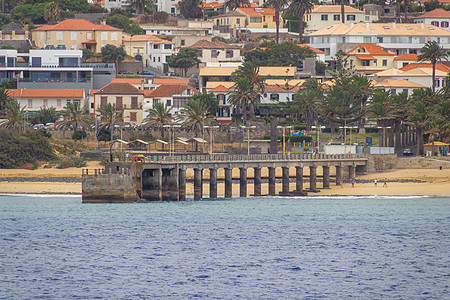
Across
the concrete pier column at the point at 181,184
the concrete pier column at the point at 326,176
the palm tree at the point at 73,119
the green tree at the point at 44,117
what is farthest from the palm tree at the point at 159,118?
the concrete pier column at the point at 181,184

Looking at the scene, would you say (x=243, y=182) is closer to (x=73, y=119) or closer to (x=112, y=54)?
(x=73, y=119)

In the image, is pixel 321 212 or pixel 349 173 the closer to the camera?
pixel 321 212

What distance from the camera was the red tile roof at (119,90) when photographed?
152125mm

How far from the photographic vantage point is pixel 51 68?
165625mm

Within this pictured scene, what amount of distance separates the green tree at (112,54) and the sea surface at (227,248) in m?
77.6

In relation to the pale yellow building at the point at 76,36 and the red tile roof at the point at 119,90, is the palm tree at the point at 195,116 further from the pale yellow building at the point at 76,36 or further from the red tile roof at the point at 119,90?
the pale yellow building at the point at 76,36

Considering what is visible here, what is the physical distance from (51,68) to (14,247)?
294 ft

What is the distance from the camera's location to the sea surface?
6469cm

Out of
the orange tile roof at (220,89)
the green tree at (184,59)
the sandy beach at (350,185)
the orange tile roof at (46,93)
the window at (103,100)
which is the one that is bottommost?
the sandy beach at (350,185)

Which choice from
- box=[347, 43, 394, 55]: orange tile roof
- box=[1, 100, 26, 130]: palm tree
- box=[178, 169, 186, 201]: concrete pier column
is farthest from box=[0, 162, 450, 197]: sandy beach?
box=[347, 43, 394, 55]: orange tile roof

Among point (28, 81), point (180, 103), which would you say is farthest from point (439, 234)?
point (28, 81)

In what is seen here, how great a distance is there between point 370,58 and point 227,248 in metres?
111

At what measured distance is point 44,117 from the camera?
14625 centimetres

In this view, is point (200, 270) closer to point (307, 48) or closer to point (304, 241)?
point (304, 241)
